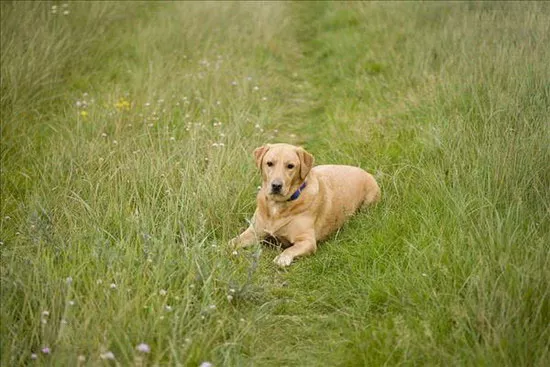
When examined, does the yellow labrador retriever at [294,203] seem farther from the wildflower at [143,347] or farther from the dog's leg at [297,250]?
the wildflower at [143,347]

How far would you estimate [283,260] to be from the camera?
15.2 feet

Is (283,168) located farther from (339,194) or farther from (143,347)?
(143,347)

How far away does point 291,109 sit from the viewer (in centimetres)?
807

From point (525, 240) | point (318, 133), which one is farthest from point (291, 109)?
point (525, 240)

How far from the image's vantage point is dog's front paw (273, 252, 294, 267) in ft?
15.1

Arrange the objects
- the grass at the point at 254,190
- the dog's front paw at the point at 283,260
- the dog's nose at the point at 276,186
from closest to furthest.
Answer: the grass at the point at 254,190, the dog's front paw at the point at 283,260, the dog's nose at the point at 276,186

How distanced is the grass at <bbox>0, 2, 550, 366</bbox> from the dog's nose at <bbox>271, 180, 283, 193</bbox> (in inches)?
21.2

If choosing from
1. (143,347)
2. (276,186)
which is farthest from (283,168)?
(143,347)

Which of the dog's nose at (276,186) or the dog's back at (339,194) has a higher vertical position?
the dog's nose at (276,186)

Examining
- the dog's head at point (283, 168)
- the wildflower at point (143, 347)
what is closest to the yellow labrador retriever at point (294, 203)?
the dog's head at point (283, 168)

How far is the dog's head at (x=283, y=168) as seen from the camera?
4828mm

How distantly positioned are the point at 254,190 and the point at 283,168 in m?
0.80

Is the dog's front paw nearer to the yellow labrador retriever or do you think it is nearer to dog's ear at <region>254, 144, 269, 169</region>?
the yellow labrador retriever

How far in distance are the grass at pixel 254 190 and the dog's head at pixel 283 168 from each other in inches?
18.6
